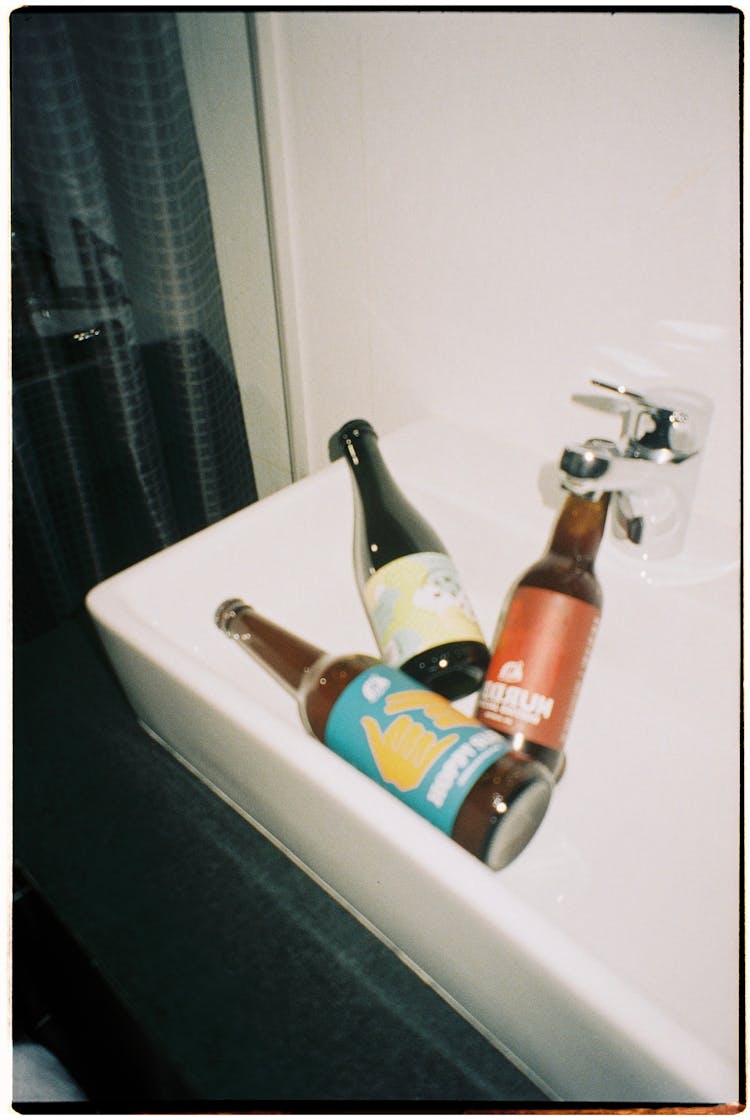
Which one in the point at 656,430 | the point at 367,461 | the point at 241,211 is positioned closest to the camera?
the point at 656,430

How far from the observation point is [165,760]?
0.66 m

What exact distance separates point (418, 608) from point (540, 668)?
4.3 inches

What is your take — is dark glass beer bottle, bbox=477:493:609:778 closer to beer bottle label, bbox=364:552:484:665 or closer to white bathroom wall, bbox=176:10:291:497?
beer bottle label, bbox=364:552:484:665

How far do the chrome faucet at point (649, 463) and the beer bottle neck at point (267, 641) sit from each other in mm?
260

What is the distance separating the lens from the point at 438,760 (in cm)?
42

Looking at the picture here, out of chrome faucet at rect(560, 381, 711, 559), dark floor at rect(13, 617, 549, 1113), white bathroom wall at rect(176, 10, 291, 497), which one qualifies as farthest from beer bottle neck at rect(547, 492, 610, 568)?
white bathroom wall at rect(176, 10, 291, 497)

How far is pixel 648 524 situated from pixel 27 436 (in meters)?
0.70

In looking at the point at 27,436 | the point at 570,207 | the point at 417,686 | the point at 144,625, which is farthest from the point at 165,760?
the point at 570,207

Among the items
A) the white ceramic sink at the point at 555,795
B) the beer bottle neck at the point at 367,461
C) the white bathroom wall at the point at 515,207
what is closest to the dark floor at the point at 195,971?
the white ceramic sink at the point at 555,795

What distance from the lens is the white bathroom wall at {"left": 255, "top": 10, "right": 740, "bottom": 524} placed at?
0.50 meters

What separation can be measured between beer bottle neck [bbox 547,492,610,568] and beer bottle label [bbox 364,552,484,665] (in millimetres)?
96

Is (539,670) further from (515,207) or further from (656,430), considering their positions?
(515,207)

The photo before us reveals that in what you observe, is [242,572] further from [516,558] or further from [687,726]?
[687,726]

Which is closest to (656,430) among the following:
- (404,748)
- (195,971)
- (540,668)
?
(540,668)
